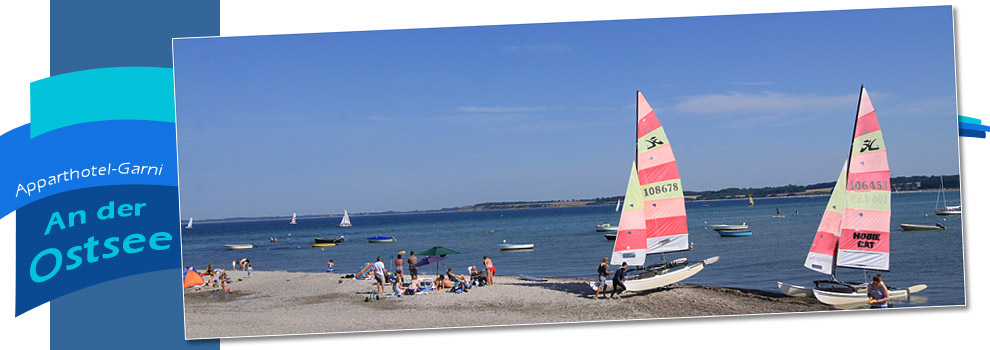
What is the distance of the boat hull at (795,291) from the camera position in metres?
11.7

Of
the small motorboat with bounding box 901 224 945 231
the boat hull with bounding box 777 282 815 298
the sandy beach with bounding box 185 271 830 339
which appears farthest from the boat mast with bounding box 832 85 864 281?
the small motorboat with bounding box 901 224 945 231

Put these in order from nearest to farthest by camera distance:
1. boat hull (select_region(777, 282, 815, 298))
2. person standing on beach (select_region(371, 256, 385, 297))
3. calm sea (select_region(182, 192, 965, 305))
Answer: boat hull (select_region(777, 282, 815, 298)) → person standing on beach (select_region(371, 256, 385, 297)) → calm sea (select_region(182, 192, 965, 305))

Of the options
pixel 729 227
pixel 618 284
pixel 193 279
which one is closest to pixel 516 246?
pixel 729 227

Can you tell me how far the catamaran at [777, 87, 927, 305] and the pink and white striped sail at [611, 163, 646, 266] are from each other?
8.07 ft

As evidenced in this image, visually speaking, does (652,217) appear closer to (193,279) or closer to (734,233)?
(193,279)

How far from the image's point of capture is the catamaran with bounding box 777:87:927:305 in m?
11.4

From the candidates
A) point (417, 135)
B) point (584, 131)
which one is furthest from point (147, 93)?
point (584, 131)

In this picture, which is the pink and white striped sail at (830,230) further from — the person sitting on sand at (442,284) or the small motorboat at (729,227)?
the small motorboat at (729,227)

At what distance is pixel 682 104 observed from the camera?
39.8 feet

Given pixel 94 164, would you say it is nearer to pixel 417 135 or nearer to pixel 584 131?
pixel 417 135

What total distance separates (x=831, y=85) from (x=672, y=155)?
274cm

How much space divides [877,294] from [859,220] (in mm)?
1298

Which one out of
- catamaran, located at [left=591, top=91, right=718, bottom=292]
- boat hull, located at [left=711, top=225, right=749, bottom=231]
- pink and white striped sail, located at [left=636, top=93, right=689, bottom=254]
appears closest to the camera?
pink and white striped sail, located at [left=636, top=93, right=689, bottom=254]

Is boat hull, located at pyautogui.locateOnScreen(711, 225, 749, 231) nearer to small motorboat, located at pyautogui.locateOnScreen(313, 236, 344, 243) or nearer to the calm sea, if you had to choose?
the calm sea
